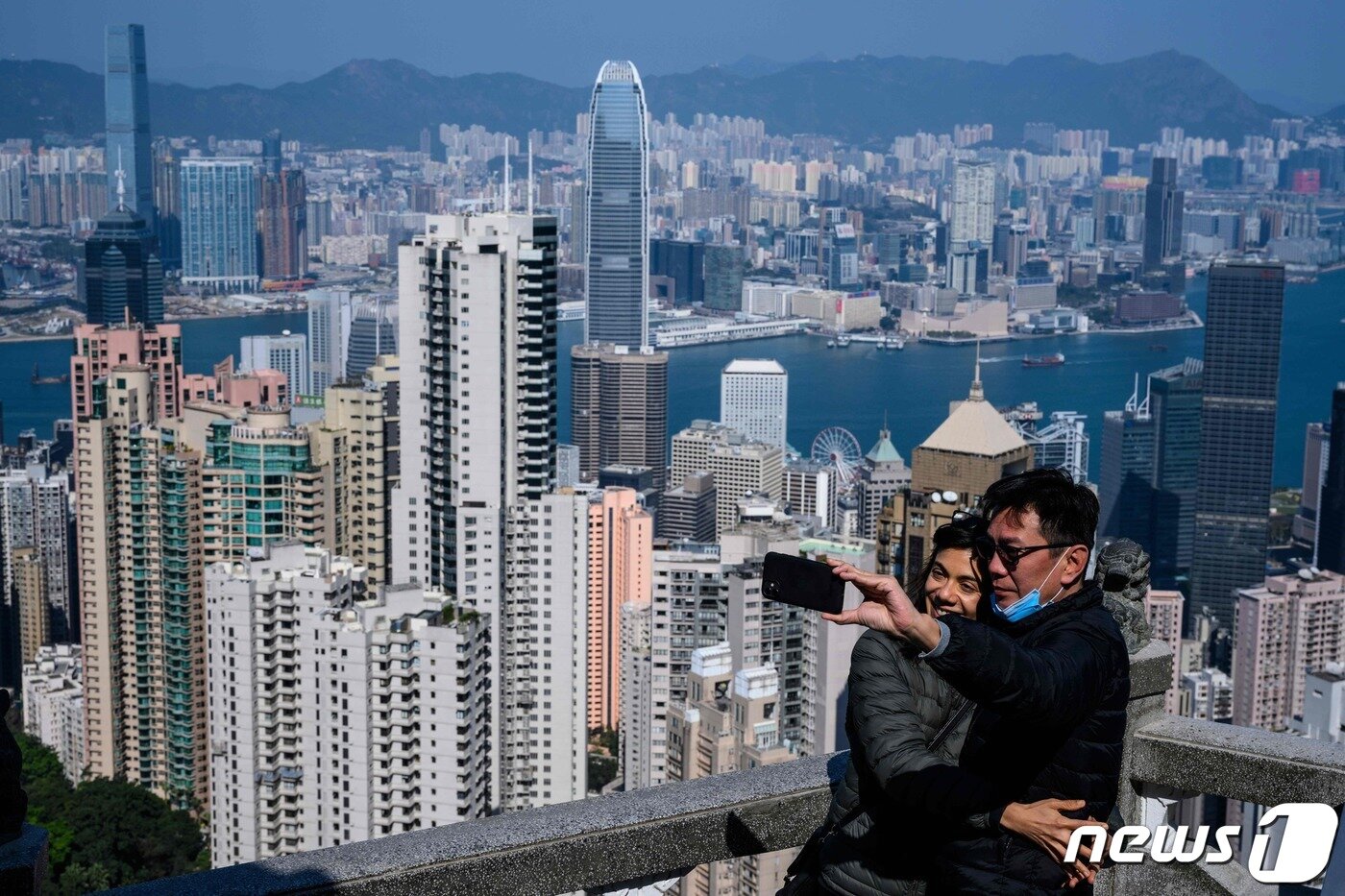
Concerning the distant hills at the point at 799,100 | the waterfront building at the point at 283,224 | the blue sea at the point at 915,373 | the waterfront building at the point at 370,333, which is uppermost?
the distant hills at the point at 799,100

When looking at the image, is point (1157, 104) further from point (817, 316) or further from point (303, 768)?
point (303, 768)

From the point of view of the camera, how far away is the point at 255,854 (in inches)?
210

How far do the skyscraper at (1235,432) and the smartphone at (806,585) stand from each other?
12.4m

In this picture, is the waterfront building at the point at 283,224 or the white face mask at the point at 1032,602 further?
the waterfront building at the point at 283,224

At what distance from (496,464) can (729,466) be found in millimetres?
7742

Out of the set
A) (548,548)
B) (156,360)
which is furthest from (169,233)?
(548,548)

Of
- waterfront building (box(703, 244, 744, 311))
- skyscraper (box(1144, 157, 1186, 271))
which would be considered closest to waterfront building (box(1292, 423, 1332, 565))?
skyscraper (box(1144, 157, 1186, 271))

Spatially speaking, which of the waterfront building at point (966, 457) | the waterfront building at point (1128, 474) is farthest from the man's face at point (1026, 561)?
the waterfront building at point (1128, 474)

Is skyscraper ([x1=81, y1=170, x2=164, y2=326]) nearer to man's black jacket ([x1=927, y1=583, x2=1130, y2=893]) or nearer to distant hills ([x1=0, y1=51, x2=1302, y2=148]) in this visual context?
distant hills ([x1=0, y1=51, x2=1302, y2=148])

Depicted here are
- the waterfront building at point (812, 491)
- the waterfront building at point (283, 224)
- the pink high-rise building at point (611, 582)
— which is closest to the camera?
the pink high-rise building at point (611, 582)

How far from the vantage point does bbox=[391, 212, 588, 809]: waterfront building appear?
667cm

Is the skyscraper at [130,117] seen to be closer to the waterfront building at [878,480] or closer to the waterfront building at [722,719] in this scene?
the waterfront building at [878,480]

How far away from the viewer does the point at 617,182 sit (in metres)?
25.2

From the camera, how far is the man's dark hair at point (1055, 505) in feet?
2.02
